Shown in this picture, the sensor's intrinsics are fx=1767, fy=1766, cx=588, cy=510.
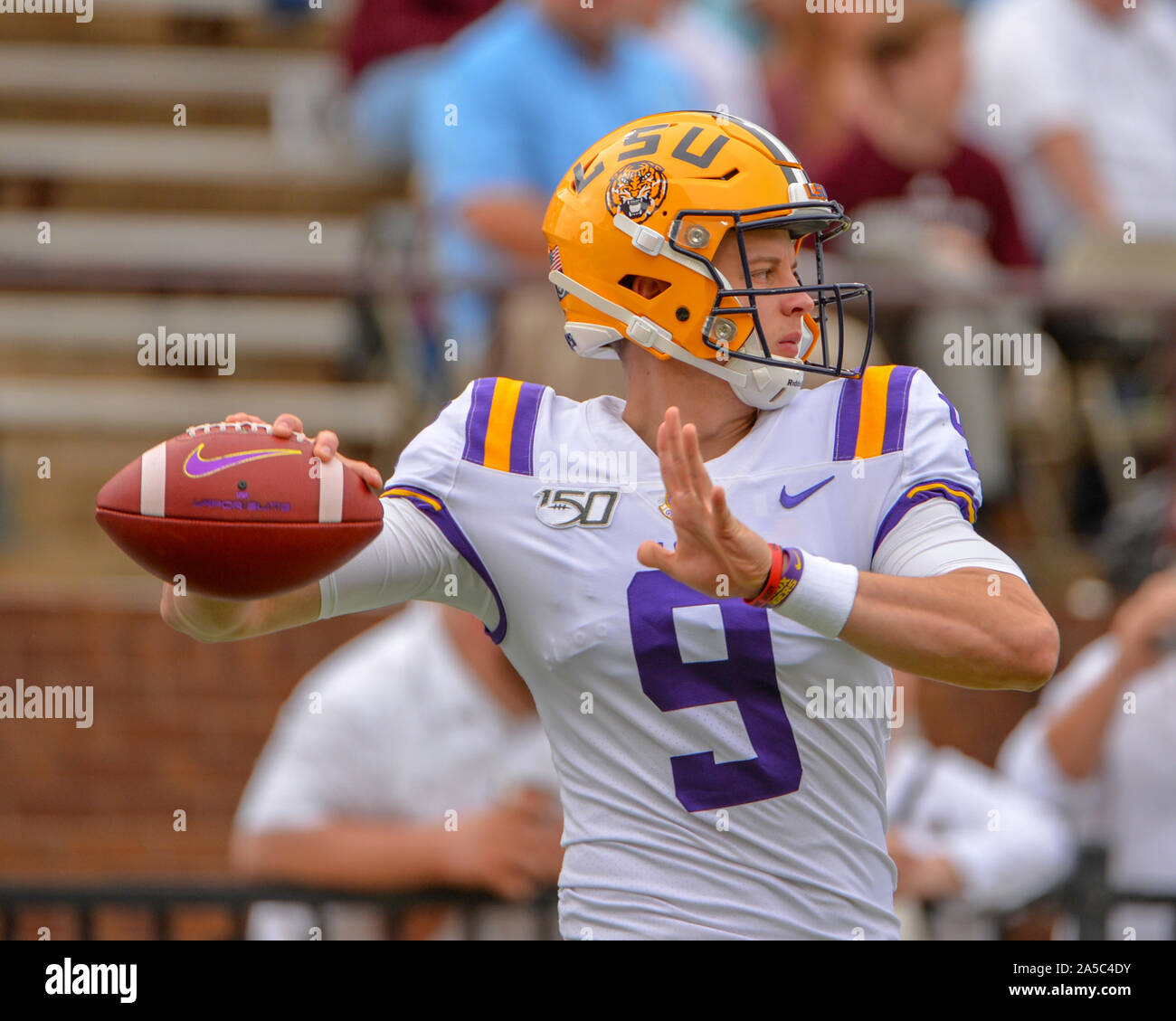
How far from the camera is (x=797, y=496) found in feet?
8.82

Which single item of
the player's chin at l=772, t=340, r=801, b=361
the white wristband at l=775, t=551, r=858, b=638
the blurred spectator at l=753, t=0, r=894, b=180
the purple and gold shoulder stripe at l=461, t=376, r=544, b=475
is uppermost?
the blurred spectator at l=753, t=0, r=894, b=180

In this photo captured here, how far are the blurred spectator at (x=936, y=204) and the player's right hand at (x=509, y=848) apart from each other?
7.09 ft

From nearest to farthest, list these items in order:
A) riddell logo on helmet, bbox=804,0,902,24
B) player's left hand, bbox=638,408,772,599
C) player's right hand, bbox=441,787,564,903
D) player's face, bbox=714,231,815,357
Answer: player's left hand, bbox=638,408,772,599 < player's face, bbox=714,231,815,357 < player's right hand, bbox=441,787,564,903 < riddell logo on helmet, bbox=804,0,902,24

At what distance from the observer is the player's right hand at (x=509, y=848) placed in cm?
423

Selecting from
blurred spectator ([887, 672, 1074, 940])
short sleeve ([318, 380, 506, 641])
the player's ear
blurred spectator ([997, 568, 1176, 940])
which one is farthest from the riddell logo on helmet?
short sleeve ([318, 380, 506, 641])

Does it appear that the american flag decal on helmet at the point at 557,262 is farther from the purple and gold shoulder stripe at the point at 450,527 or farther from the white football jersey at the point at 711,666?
the purple and gold shoulder stripe at the point at 450,527

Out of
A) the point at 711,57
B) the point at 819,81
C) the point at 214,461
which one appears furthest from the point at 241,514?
the point at 711,57

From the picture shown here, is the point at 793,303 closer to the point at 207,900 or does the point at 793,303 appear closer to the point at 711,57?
the point at 207,900

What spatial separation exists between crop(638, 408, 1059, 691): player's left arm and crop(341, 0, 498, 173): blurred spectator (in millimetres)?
5030

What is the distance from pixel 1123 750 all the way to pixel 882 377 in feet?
7.91

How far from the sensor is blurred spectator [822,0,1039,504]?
5766 mm

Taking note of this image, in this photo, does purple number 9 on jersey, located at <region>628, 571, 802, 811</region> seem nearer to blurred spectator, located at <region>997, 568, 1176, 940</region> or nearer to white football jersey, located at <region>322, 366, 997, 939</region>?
white football jersey, located at <region>322, 366, 997, 939</region>

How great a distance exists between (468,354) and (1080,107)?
9.18 feet
